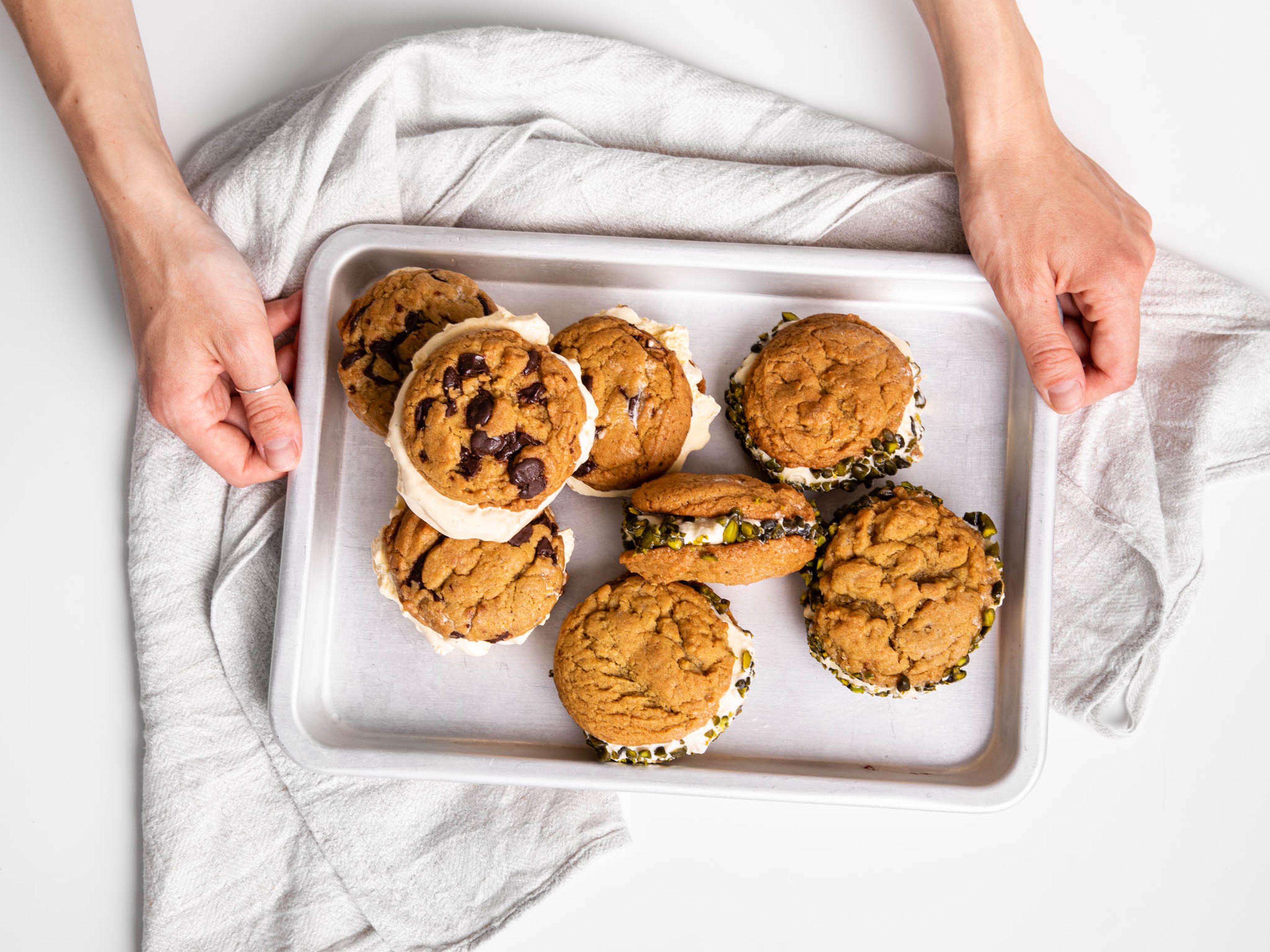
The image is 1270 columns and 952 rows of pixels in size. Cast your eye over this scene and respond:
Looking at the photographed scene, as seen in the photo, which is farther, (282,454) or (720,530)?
(282,454)

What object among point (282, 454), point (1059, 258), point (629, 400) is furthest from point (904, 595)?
point (282, 454)

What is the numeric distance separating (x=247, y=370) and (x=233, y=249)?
37cm

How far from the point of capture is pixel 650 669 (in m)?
2.32

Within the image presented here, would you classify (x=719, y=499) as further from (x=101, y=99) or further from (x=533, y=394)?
(x=101, y=99)

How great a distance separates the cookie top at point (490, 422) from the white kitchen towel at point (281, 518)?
2.77 ft

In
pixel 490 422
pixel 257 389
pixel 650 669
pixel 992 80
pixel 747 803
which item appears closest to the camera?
pixel 490 422

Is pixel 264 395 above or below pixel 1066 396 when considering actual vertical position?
below

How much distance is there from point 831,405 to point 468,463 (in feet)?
3.23

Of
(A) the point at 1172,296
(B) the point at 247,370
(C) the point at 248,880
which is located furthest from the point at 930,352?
(C) the point at 248,880

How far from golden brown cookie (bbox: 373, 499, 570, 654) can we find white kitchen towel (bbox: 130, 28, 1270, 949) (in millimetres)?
586

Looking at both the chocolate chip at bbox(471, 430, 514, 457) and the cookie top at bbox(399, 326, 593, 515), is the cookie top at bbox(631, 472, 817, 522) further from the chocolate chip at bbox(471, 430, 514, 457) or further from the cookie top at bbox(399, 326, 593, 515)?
the chocolate chip at bbox(471, 430, 514, 457)

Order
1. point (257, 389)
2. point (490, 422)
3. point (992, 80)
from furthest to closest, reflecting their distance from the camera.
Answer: point (992, 80) → point (257, 389) → point (490, 422)

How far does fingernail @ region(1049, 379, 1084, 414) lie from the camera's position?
242 cm

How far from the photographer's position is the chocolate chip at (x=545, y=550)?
7.86ft
